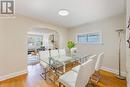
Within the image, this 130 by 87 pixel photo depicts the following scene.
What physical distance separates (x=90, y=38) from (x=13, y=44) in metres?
3.24

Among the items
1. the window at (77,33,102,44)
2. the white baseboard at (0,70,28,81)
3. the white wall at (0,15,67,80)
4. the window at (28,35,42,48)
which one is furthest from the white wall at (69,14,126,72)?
the window at (28,35,42,48)

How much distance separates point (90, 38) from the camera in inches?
177

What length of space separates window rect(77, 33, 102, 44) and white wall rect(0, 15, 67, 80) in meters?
2.47

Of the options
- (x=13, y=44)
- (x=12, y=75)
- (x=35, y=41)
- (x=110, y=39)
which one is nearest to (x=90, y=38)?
(x=110, y=39)

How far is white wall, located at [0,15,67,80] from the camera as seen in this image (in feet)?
10.0

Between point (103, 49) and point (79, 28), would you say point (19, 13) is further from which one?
point (103, 49)

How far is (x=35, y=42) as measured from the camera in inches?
422

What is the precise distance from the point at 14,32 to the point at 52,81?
2133mm

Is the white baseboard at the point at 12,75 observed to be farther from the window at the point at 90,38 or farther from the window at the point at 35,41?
the window at the point at 35,41

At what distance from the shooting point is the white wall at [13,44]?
3.05 meters

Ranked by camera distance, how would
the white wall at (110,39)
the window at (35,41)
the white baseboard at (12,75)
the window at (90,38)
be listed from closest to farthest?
the white baseboard at (12,75)
the white wall at (110,39)
the window at (90,38)
the window at (35,41)

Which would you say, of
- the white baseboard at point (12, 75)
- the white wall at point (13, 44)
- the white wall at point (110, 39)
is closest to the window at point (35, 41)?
the white wall at point (13, 44)

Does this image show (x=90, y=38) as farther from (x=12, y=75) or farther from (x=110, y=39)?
(x=12, y=75)

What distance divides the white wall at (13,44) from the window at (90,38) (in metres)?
2.47
